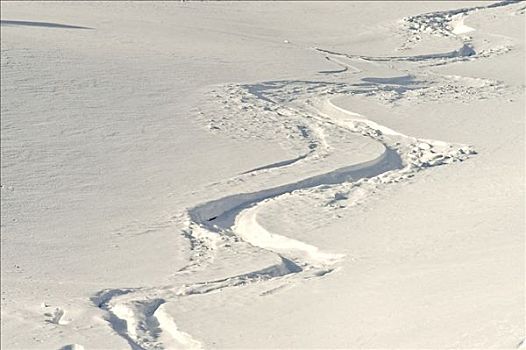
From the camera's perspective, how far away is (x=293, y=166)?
8477 mm

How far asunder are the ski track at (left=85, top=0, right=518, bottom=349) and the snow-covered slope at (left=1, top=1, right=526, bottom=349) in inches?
0.8

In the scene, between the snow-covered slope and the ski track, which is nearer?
the snow-covered slope

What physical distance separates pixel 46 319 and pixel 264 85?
417 centimetres

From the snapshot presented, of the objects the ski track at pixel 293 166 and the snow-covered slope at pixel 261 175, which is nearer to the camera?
the snow-covered slope at pixel 261 175

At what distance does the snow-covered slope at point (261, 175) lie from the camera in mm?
5938

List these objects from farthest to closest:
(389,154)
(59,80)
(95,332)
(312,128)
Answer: (59,80) < (312,128) < (389,154) < (95,332)

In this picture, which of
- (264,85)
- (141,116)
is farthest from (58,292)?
(264,85)

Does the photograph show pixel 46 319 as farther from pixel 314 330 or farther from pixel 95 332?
pixel 314 330

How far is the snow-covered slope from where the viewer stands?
5.94 meters

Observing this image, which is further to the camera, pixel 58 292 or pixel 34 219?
pixel 34 219

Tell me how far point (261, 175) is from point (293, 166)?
25 centimetres

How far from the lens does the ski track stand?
6520mm

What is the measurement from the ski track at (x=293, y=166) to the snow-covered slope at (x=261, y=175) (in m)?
0.02

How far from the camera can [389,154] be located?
28.1ft
